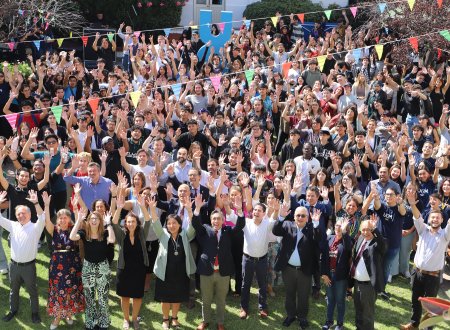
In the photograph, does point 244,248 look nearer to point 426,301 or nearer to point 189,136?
point 189,136

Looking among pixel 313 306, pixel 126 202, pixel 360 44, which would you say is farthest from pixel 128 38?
pixel 313 306

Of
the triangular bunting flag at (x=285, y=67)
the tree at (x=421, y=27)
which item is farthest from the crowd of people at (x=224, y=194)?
the tree at (x=421, y=27)

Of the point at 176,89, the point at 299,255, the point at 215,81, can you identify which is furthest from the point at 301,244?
the point at 176,89

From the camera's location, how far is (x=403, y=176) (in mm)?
7883

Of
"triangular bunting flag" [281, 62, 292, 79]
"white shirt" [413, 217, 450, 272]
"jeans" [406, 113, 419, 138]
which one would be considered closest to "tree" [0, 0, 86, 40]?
"triangular bunting flag" [281, 62, 292, 79]

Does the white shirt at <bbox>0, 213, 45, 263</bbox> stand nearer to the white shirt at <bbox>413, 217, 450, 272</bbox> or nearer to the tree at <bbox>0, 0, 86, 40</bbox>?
the white shirt at <bbox>413, 217, 450, 272</bbox>

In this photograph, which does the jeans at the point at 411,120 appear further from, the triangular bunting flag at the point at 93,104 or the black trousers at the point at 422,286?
the triangular bunting flag at the point at 93,104

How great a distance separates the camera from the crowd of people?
20.2ft

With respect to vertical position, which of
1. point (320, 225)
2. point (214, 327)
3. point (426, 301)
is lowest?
point (214, 327)

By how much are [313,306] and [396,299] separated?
3.46 feet

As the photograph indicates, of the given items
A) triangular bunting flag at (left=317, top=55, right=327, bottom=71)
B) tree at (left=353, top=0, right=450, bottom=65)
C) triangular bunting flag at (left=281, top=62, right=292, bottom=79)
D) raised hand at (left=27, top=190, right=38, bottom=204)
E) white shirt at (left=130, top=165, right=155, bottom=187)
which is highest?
tree at (left=353, top=0, right=450, bottom=65)

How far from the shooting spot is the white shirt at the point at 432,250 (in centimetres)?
610

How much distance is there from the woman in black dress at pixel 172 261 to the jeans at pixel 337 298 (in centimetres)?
150

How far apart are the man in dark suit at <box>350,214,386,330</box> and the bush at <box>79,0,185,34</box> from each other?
1474cm
